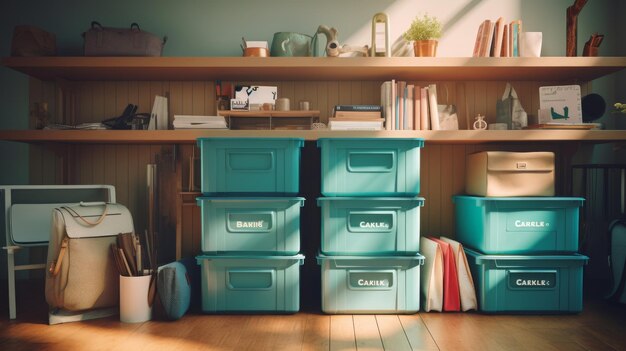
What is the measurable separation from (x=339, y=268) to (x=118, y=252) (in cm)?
118

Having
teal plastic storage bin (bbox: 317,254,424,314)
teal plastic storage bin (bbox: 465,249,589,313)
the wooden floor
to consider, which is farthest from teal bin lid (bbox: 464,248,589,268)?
teal plastic storage bin (bbox: 317,254,424,314)

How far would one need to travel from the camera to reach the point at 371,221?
2.62 metres

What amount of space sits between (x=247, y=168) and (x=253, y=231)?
352 millimetres

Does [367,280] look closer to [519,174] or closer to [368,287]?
[368,287]

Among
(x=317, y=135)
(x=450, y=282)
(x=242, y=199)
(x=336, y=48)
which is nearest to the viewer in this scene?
(x=242, y=199)

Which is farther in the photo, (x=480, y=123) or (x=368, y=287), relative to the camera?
(x=480, y=123)

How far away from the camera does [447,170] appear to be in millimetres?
3361

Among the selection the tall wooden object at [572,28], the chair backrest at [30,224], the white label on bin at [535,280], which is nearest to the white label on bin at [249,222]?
the chair backrest at [30,224]

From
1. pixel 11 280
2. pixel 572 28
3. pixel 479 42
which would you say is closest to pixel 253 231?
pixel 11 280

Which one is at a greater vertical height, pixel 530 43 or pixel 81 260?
pixel 530 43

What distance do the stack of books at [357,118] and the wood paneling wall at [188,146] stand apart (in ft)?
1.33

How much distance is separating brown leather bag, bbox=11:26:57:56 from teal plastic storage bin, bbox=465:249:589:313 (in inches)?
116

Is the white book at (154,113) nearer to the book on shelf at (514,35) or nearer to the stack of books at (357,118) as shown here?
the stack of books at (357,118)

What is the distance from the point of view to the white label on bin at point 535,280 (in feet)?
8.63
